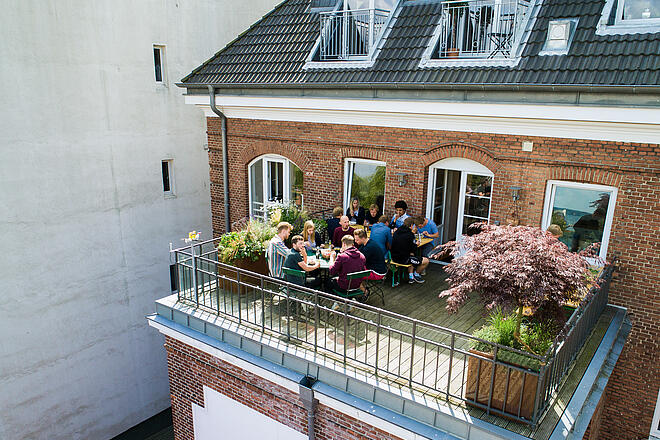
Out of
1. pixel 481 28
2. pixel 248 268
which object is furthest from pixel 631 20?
pixel 248 268

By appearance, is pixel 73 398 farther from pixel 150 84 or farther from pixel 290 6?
pixel 290 6

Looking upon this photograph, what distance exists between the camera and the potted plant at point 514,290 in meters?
5.65

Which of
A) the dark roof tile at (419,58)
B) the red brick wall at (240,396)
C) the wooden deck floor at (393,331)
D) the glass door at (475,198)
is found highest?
the dark roof tile at (419,58)

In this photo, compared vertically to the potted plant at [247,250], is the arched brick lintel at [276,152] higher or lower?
higher

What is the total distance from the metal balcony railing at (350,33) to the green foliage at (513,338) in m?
6.43

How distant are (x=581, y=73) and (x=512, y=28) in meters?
1.81

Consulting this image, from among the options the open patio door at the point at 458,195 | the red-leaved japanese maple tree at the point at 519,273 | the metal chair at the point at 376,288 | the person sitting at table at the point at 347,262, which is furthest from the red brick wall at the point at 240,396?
the open patio door at the point at 458,195

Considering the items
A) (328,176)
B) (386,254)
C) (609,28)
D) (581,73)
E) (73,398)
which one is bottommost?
(73,398)

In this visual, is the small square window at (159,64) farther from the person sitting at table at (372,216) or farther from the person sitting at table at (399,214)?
the person sitting at table at (399,214)

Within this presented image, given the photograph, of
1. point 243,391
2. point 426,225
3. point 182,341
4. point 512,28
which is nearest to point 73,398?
point 182,341

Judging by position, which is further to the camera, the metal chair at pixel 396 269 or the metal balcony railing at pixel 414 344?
the metal chair at pixel 396 269

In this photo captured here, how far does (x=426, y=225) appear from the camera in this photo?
1006 cm

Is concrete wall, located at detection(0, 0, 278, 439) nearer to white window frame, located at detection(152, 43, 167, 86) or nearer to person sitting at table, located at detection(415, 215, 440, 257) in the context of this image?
white window frame, located at detection(152, 43, 167, 86)

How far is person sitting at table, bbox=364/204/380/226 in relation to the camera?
10.4 m
